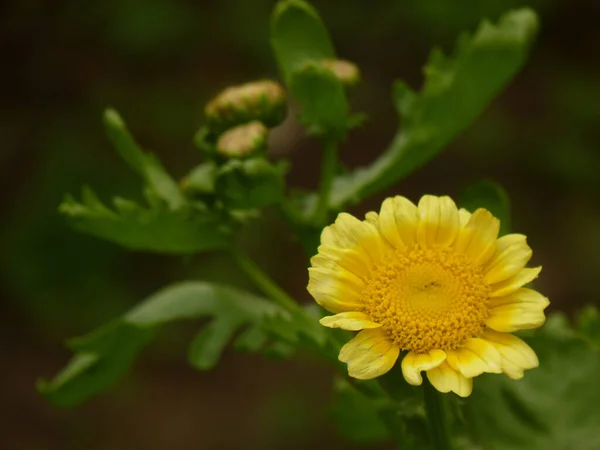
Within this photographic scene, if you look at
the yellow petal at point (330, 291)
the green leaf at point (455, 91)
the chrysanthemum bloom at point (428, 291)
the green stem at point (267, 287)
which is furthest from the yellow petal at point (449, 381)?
the green leaf at point (455, 91)

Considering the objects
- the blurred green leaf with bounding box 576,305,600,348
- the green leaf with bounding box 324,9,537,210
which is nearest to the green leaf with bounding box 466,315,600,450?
the blurred green leaf with bounding box 576,305,600,348

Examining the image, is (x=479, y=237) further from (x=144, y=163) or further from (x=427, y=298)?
(x=144, y=163)

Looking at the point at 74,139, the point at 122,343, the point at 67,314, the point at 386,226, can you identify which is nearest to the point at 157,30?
the point at 74,139

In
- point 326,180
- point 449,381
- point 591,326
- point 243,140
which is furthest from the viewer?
point 591,326

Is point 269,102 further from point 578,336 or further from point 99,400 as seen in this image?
point 99,400

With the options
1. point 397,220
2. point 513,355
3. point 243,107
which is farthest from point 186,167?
point 513,355

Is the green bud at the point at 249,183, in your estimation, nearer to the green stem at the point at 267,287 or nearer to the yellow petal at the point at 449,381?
the green stem at the point at 267,287
